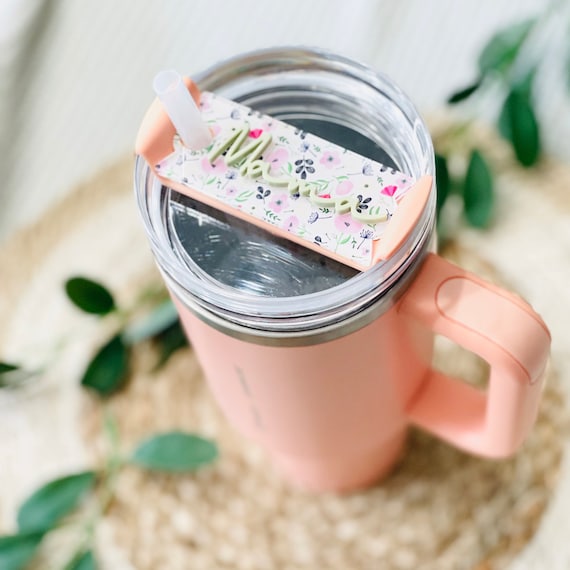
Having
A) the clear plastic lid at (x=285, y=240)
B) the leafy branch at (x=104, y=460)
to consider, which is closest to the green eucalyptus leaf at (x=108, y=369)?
the leafy branch at (x=104, y=460)

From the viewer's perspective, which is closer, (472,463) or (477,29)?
(472,463)

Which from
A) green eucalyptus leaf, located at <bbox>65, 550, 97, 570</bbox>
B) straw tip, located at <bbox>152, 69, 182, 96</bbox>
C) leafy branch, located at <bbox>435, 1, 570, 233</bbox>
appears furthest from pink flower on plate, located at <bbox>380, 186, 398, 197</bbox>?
green eucalyptus leaf, located at <bbox>65, 550, 97, 570</bbox>

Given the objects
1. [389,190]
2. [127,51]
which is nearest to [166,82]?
[389,190]

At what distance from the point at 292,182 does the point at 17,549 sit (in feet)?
1.17

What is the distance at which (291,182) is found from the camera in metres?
0.40

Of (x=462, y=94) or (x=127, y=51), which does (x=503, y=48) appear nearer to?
(x=462, y=94)

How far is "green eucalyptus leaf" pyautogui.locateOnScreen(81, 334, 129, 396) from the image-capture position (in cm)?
64

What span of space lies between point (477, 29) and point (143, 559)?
548 mm

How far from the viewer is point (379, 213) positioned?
0.38 metres

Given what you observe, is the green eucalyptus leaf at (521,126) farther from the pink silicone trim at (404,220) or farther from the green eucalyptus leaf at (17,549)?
the green eucalyptus leaf at (17,549)

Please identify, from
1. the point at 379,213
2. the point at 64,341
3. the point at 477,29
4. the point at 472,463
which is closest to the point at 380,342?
the point at 379,213

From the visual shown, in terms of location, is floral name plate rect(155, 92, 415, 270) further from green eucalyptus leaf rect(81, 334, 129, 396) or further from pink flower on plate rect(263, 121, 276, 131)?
green eucalyptus leaf rect(81, 334, 129, 396)

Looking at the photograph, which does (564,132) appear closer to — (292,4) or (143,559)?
(292,4)

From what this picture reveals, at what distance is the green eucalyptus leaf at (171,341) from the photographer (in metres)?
0.64
